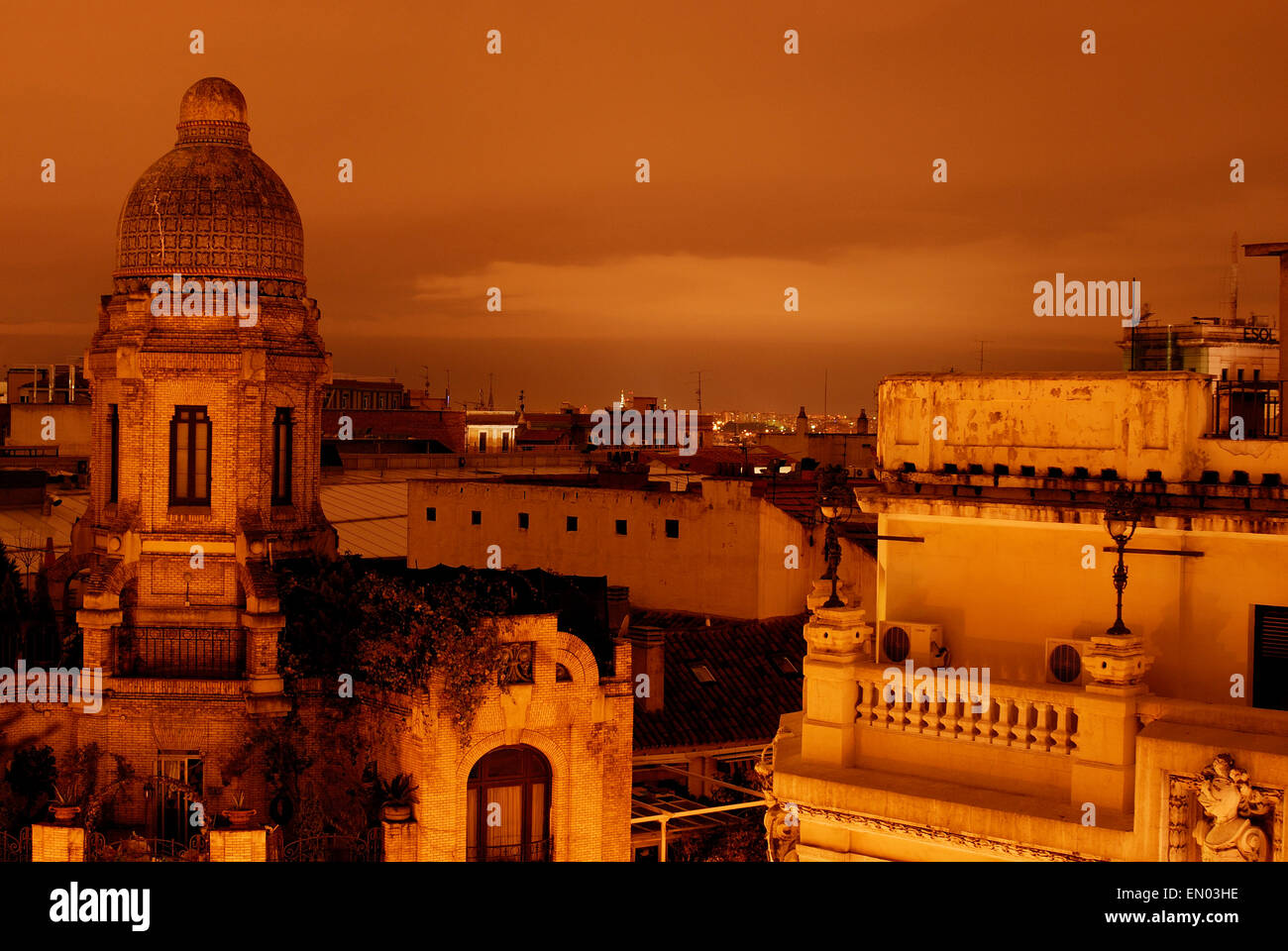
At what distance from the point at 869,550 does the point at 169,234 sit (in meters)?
19.1

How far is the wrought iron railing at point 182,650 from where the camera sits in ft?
79.6

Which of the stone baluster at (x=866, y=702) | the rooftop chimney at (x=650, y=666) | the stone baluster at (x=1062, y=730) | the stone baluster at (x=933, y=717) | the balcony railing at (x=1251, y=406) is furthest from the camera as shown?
the rooftop chimney at (x=650, y=666)

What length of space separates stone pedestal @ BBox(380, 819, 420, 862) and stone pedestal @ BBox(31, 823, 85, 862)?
13.7 feet

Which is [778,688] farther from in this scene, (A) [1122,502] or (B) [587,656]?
(A) [1122,502]

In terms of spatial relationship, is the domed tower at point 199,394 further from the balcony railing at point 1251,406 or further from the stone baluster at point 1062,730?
the balcony railing at point 1251,406

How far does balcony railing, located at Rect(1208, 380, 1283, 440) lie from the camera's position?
48.4 feet

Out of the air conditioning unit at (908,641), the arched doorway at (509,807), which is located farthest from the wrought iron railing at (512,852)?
the air conditioning unit at (908,641)

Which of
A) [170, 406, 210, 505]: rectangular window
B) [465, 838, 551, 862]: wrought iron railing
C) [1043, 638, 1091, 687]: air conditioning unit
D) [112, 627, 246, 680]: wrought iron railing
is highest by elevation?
[170, 406, 210, 505]: rectangular window

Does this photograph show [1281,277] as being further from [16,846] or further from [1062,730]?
[16,846]

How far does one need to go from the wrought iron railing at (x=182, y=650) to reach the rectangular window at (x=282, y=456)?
8.47 ft

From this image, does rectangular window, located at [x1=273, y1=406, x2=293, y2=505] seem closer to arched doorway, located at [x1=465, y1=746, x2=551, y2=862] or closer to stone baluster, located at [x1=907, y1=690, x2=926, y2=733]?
arched doorway, located at [x1=465, y1=746, x2=551, y2=862]

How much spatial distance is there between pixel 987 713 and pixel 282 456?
15875 millimetres

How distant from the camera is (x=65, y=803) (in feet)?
72.1

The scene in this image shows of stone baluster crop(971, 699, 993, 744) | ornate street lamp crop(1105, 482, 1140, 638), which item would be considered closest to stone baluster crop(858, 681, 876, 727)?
stone baluster crop(971, 699, 993, 744)
